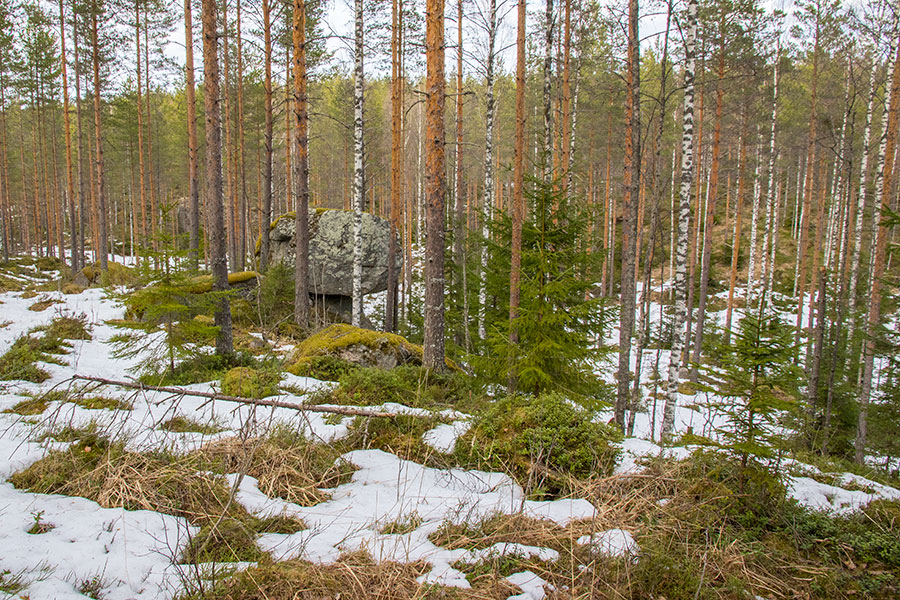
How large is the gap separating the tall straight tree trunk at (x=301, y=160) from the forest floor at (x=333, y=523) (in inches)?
306

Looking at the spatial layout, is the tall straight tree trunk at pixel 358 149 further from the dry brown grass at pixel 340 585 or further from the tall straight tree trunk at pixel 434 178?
the dry brown grass at pixel 340 585

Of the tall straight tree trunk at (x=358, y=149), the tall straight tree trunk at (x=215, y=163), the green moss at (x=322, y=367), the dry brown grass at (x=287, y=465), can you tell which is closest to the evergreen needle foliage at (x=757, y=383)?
the dry brown grass at (x=287, y=465)

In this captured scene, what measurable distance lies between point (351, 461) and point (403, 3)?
1504 cm

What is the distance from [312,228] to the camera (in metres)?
14.9

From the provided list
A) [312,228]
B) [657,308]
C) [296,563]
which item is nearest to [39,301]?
[312,228]

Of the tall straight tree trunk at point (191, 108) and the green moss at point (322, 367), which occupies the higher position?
the tall straight tree trunk at point (191, 108)

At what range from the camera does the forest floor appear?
2174 millimetres

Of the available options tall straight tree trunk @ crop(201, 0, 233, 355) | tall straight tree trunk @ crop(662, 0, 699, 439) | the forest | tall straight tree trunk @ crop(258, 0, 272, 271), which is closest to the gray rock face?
the forest

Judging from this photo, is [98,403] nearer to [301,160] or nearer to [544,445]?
[544,445]

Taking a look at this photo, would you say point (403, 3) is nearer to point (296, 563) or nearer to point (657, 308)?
point (296, 563)

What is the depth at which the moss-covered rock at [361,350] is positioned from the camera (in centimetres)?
789

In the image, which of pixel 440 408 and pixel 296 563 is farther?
pixel 440 408

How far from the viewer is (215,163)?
293 inches

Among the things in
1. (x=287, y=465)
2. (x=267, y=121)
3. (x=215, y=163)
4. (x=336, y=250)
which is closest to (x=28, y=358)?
(x=215, y=163)
